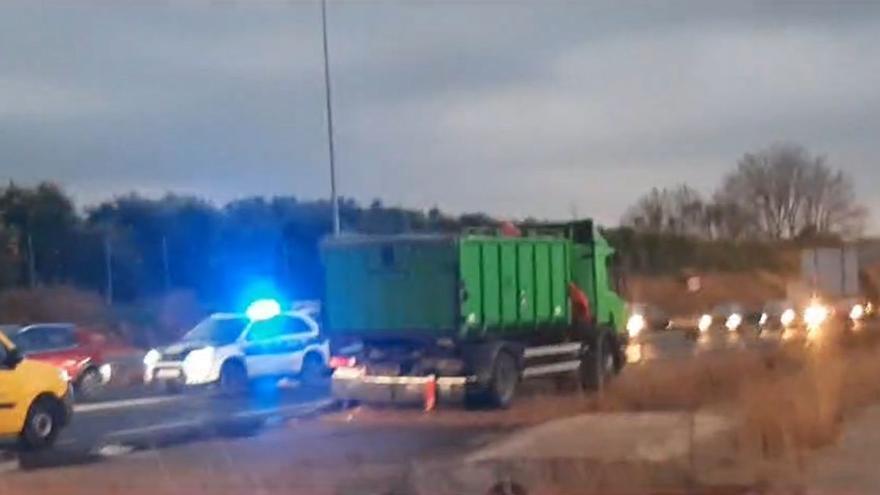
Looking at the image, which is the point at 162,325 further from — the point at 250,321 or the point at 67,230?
the point at 250,321

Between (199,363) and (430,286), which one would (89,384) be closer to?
(199,363)

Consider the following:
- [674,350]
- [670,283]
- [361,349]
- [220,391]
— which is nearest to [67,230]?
[670,283]

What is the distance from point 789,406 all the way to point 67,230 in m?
Result: 49.8

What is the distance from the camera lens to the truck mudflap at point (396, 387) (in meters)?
27.4

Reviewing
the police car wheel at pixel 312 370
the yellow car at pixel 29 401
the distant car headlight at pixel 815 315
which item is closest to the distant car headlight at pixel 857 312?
the distant car headlight at pixel 815 315

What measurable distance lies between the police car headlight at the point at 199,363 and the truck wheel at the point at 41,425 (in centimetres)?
979

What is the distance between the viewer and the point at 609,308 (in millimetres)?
32812

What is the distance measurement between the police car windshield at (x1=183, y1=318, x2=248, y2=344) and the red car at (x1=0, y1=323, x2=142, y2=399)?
7.25 ft

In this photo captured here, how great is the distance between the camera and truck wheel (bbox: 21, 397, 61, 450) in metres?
22.8

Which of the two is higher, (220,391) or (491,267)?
(491,267)

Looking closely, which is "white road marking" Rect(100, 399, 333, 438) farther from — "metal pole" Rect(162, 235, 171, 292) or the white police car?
"metal pole" Rect(162, 235, 171, 292)

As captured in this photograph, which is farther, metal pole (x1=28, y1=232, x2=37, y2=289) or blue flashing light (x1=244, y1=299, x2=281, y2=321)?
metal pole (x1=28, y1=232, x2=37, y2=289)

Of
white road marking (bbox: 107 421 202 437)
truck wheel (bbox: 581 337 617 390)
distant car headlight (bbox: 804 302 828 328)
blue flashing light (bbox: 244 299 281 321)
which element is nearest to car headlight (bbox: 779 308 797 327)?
distant car headlight (bbox: 804 302 828 328)

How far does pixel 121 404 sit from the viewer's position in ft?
105
